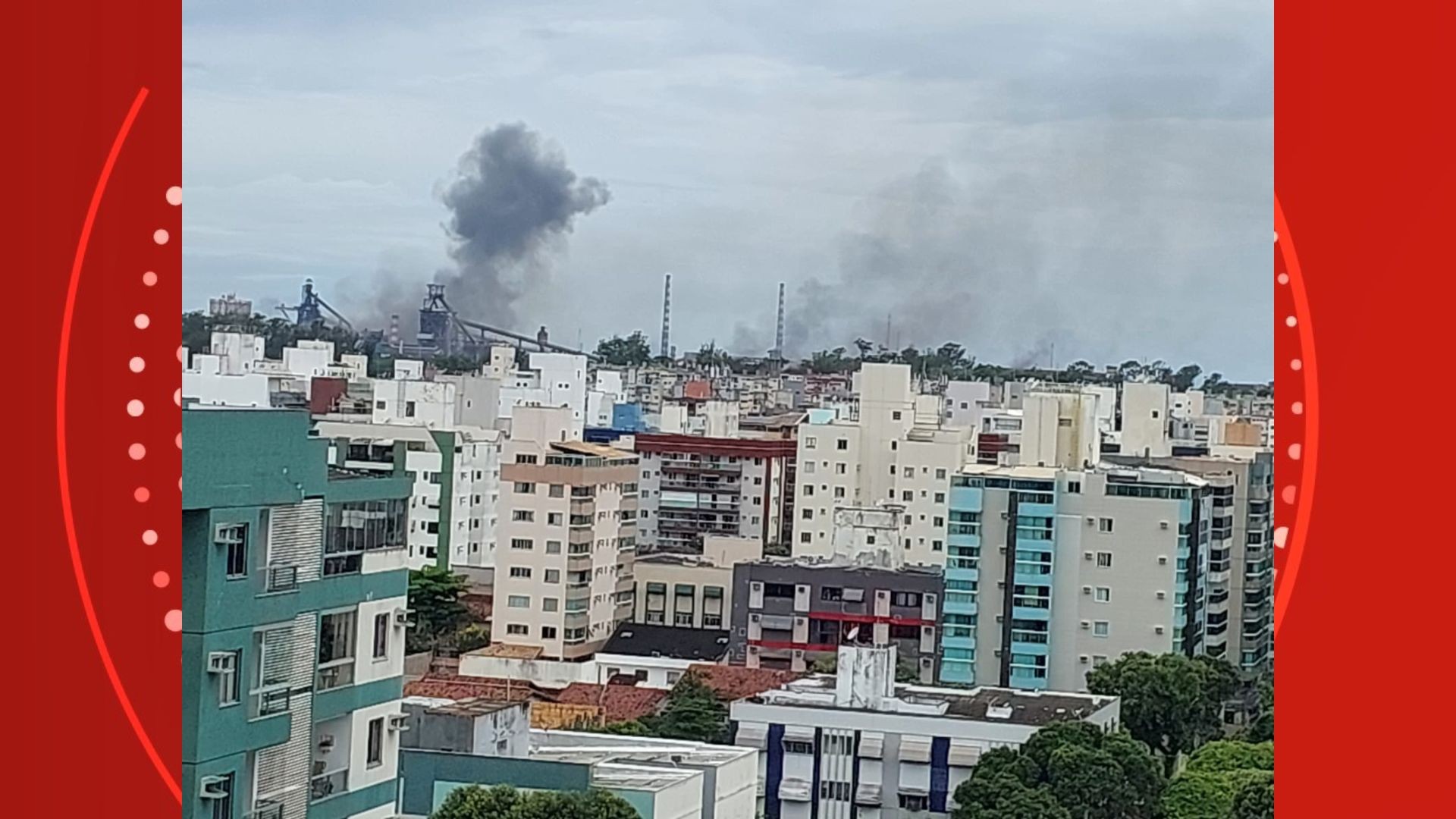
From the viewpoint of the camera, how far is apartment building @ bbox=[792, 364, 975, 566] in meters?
2.29

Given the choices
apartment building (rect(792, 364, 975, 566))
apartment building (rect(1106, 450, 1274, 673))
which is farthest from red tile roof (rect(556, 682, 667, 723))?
apartment building (rect(1106, 450, 1274, 673))

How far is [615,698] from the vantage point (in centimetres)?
233

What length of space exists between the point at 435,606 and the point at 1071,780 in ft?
2.86

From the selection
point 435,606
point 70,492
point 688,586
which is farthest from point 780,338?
point 70,492

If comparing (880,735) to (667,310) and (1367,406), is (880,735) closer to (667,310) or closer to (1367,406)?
(667,310)

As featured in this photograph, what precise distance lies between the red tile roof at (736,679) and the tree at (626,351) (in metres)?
0.43

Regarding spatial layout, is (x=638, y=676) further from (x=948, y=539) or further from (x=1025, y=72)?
(x=1025, y=72)

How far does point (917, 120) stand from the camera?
2.33 meters

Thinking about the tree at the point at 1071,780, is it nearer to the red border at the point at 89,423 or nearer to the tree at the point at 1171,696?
the tree at the point at 1171,696

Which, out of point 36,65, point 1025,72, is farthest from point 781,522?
point 36,65

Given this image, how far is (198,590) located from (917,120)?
43.8 inches

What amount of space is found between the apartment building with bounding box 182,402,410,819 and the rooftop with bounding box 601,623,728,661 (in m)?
0.30

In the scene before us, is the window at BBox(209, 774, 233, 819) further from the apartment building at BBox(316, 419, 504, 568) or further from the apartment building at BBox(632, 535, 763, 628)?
the apartment building at BBox(632, 535, 763, 628)

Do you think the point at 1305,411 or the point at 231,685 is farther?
the point at 231,685
